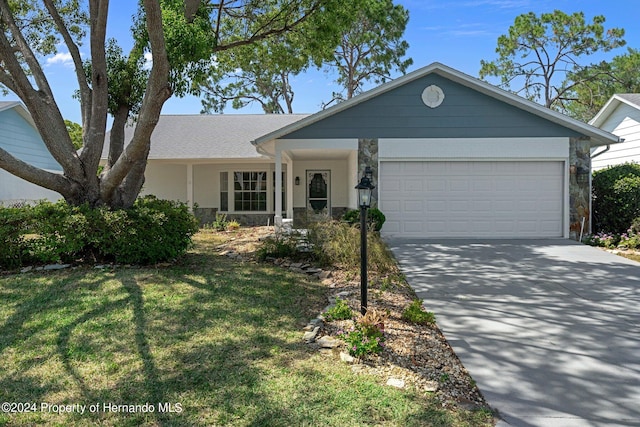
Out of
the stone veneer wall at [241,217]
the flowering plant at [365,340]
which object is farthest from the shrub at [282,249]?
the stone veneer wall at [241,217]

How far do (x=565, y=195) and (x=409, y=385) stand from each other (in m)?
9.94

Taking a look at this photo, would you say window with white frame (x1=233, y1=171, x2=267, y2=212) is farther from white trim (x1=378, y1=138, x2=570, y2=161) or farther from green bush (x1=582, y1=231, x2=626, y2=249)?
green bush (x1=582, y1=231, x2=626, y2=249)

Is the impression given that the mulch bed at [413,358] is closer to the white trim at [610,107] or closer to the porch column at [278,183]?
the porch column at [278,183]

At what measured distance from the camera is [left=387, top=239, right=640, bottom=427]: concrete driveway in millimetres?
3184

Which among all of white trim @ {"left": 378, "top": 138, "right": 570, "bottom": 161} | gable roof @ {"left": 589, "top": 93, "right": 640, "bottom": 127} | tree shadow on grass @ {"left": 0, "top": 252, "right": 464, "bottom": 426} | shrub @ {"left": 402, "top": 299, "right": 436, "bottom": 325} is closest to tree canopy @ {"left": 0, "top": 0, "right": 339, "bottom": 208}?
tree shadow on grass @ {"left": 0, "top": 252, "right": 464, "bottom": 426}

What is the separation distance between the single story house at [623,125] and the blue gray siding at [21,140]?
67.0ft

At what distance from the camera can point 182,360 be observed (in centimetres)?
380

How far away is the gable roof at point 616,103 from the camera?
1468 cm

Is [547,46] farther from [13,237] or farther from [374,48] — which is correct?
[13,237]

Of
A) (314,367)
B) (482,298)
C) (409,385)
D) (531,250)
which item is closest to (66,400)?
(314,367)

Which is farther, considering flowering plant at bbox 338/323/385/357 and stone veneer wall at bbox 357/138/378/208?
stone veneer wall at bbox 357/138/378/208

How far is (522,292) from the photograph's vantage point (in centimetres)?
623

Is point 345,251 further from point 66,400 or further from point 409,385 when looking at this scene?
point 66,400

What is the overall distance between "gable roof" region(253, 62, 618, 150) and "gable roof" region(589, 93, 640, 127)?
190 inches
